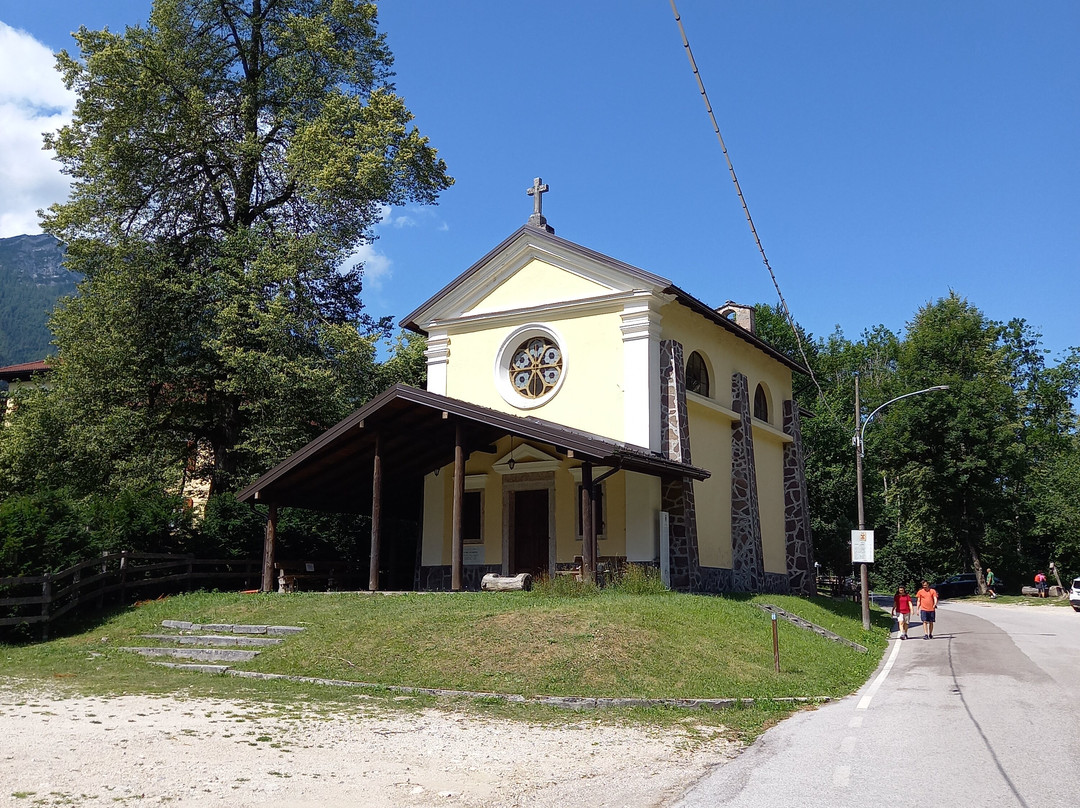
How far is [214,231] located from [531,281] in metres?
11.9

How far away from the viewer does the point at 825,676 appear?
13.5 m

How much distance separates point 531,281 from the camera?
23.6 m

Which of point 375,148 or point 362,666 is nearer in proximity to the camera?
point 362,666

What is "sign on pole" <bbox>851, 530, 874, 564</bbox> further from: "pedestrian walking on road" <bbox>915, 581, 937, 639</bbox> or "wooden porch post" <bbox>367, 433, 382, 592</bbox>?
"wooden porch post" <bbox>367, 433, 382, 592</bbox>

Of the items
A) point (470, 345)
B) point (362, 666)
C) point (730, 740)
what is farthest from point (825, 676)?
point (470, 345)

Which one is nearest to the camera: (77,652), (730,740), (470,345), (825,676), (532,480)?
(730,740)

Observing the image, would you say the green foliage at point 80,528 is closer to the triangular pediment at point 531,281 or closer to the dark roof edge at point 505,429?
the dark roof edge at point 505,429

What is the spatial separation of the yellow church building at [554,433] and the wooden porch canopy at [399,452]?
50 millimetres

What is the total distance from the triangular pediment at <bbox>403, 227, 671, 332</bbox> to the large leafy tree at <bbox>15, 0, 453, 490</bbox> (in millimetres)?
2921

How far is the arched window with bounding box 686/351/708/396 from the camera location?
23750mm

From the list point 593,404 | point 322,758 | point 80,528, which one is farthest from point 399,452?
point 322,758

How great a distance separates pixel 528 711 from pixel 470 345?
14.9 m

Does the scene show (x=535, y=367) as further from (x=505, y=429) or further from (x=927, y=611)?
(x=927, y=611)

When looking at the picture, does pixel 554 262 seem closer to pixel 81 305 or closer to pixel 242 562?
pixel 242 562
